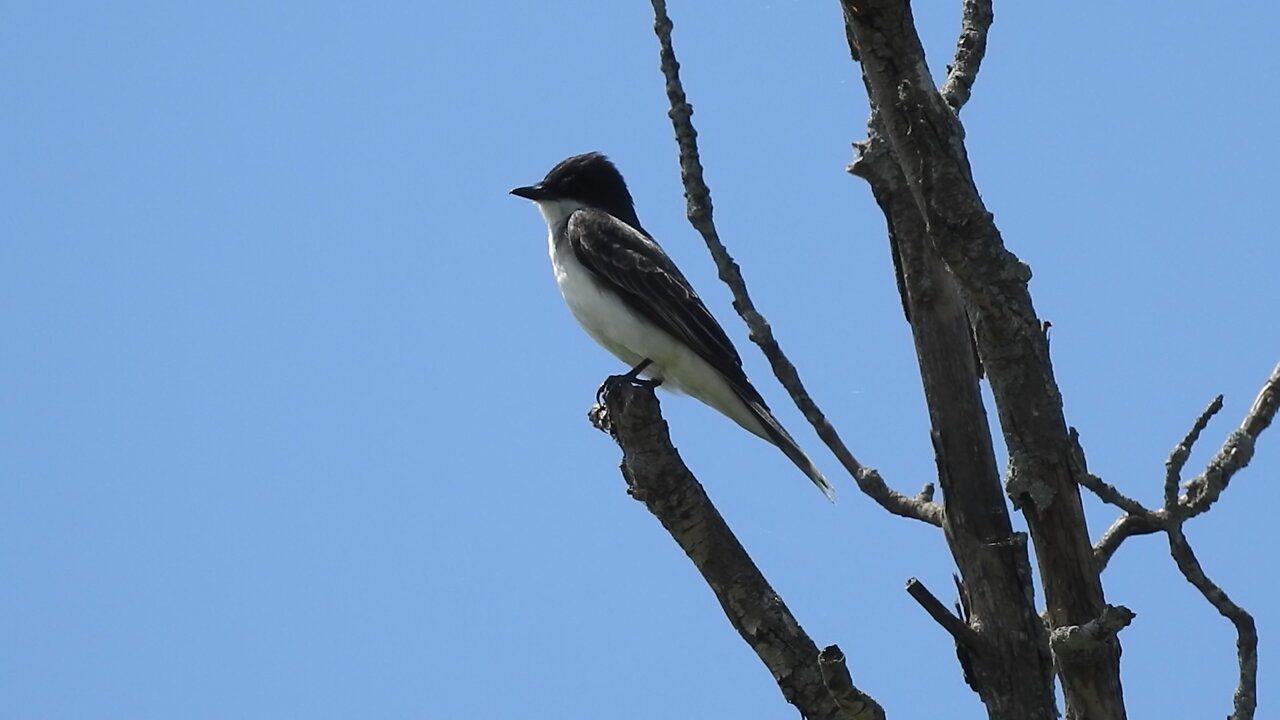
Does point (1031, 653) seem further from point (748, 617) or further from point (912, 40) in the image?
point (912, 40)

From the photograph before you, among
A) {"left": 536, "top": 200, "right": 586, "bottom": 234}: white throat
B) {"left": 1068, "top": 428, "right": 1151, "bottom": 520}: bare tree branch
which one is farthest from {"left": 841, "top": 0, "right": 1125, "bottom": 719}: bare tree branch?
{"left": 536, "top": 200, "right": 586, "bottom": 234}: white throat

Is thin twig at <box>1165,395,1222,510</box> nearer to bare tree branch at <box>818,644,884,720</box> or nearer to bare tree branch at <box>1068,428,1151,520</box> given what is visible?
bare tree branch at <box>1068,428,1151,520</box>

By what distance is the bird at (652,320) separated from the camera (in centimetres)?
839

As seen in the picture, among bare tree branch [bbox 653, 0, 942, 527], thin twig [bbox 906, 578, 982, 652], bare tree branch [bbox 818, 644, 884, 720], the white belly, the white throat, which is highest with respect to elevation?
the white throat

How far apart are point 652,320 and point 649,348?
16 cm

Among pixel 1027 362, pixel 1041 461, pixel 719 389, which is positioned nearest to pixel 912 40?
pixel 1027 362

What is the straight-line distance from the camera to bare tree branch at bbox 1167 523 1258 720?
4035mm

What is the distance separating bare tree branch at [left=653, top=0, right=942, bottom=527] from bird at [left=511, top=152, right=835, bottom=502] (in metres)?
2.80

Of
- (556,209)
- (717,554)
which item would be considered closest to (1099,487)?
(717,554)

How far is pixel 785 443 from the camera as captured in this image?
8.14 m

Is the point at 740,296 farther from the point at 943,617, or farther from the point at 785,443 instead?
the point at 785,443

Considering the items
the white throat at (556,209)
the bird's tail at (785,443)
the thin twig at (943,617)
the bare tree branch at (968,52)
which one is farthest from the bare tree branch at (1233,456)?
the white throat at (556,209)

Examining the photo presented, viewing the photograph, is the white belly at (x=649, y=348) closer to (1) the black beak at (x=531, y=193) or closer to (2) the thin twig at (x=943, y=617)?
(1) the black beak at (x=531, y=193)

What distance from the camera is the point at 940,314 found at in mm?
4996
